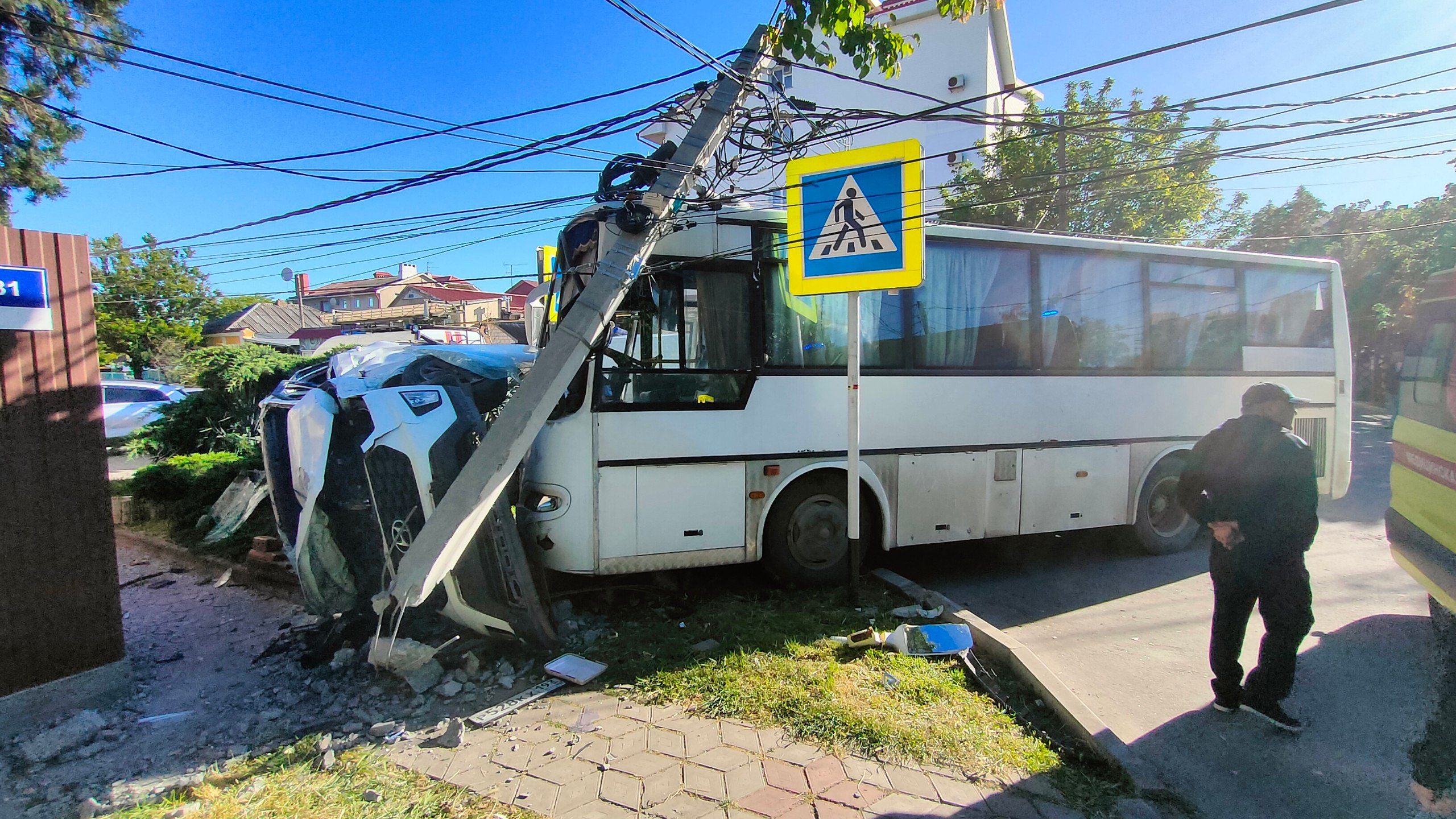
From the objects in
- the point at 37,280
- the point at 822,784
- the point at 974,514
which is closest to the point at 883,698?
the point at 822,784

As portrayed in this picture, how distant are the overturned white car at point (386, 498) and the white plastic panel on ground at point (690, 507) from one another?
81 centimetres

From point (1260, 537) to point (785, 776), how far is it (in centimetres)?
280

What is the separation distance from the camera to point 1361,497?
9.23m

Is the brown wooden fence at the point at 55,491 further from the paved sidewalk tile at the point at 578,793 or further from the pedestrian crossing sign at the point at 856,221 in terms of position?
the pedestrian crossing sign at the point at 856,221

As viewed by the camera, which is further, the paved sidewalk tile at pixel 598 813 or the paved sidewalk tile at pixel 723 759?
the paved sidewalk tile at pixel 723 759

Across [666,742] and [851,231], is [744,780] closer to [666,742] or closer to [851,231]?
[666,742]

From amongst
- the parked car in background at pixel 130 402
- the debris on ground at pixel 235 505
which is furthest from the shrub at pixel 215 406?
the parked car in background at pixel 130 402

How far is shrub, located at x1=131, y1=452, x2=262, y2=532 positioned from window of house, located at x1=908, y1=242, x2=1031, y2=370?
757 centimetres

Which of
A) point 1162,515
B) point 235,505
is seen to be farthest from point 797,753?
point 235,505

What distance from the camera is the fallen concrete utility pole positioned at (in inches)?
147

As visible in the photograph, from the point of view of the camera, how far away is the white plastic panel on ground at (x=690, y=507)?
483cm

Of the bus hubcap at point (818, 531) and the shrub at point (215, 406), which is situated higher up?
the shrub at point (215, 406)

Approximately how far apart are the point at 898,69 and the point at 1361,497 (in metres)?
9.15

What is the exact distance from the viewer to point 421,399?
4324 millimetres
